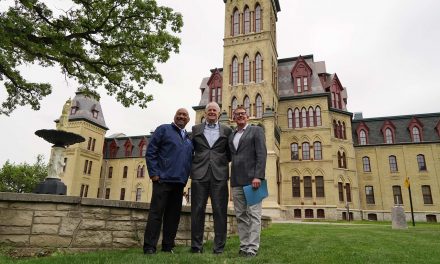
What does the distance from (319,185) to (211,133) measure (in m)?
28.0

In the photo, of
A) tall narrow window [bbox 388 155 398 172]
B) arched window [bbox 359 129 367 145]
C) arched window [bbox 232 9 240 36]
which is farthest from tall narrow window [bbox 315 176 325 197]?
arched window [bbox 232 9 240 36]

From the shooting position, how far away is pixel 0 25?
354 inches

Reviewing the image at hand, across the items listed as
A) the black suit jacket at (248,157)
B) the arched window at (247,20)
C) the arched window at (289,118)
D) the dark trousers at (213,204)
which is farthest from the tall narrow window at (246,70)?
the dark trousers at (213,204)

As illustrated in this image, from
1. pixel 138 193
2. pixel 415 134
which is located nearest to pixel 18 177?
pixel 138 193

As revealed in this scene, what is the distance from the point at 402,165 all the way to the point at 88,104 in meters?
42.0

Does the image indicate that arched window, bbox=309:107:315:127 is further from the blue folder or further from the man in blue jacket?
the blue folder

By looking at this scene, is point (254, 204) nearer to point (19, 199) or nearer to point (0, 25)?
point (19, 199)

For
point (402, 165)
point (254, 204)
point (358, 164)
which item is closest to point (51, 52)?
point (254, 204)

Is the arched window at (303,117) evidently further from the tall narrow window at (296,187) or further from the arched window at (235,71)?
the arched window at (235,71)

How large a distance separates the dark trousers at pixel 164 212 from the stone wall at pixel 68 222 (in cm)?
89

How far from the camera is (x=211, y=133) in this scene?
541 centimetres

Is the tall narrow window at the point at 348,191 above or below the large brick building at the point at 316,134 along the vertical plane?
below

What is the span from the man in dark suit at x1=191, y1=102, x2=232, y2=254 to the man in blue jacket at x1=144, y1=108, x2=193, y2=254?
206 millimetres

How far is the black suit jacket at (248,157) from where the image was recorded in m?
4.96
